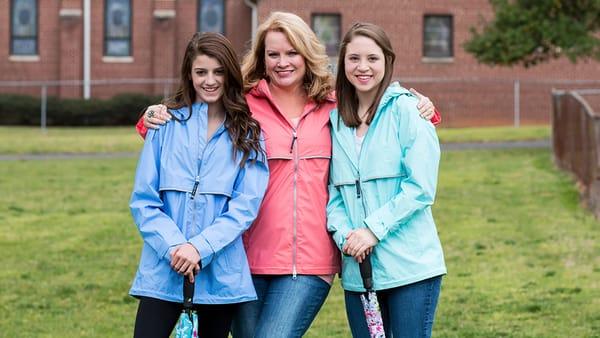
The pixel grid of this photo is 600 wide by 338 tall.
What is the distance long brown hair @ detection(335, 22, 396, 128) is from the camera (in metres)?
4.88

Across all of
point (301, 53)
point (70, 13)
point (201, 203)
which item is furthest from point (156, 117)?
point (70, 13)

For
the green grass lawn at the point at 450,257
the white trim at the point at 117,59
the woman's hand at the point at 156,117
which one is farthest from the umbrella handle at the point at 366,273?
the white trim at the point at 117,59

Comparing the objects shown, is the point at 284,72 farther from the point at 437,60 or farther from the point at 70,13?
the point at 70,13

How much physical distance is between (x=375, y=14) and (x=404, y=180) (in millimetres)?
33525

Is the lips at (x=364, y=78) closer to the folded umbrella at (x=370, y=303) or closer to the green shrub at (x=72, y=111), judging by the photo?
the folded umbrella at (x=370, y=303)

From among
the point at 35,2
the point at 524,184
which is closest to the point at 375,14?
the point at 35,2

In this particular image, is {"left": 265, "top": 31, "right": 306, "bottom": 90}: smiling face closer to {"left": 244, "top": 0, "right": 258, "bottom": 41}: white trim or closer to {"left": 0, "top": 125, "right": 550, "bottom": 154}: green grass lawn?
{"left": 0, "top": 125, "right": 550, "bottom": 154}: green grass lawn

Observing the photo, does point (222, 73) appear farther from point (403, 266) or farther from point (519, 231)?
point (519, 231)

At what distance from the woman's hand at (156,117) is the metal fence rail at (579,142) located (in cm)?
934

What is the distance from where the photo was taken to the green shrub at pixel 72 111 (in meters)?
36.2

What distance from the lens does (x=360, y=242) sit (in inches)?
186

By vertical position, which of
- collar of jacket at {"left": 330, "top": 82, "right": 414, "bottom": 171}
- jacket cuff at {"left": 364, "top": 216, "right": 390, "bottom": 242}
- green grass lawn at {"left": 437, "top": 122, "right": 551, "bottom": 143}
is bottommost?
jacket cuff at {"left": 364, "top": 216, "right": 390, "bottom": 242}

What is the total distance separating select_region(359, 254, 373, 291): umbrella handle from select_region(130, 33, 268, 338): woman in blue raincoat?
0.47 meters

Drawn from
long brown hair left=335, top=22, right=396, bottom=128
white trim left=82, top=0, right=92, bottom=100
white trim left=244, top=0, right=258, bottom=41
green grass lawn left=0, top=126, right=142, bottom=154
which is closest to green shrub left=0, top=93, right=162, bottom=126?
white trim left=82, top=0, right=92, bottom=100
